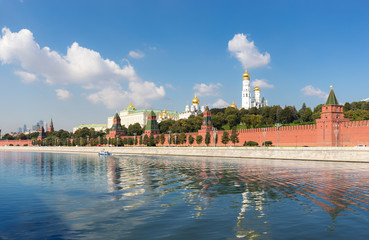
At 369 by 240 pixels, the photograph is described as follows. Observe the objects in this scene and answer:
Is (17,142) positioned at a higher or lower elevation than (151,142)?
lower

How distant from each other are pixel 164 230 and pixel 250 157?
35.4 m

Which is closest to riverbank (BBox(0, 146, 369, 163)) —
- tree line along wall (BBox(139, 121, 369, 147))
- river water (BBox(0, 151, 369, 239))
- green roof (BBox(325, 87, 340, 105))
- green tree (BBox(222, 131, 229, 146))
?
tree line along wall (BBox(139, 121, 369, 147))

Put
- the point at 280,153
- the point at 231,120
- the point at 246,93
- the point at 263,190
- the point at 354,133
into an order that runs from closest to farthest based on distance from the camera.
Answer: the point at 263,190, the point at 280,153, the point at 354,133, the point at 231,120, the point at 246,93

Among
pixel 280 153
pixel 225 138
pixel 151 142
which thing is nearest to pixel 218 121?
pixel 151 142

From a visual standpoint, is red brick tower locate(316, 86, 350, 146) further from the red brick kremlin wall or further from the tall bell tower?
the tall bell tower

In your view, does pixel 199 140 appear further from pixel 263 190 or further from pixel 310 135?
pixel 263 190

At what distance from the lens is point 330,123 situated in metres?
50.2

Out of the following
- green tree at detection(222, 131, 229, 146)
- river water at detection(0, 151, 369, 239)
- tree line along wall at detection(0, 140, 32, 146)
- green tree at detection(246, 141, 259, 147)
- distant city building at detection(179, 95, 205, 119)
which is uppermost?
distant city building at detection(179, 95, 205, 119)

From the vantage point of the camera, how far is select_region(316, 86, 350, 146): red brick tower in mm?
49719

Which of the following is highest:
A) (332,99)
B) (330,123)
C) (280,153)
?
(332,99)

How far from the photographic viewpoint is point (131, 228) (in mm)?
10172

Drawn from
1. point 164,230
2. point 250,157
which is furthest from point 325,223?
point 250,157

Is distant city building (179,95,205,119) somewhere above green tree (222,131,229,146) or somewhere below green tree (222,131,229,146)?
above

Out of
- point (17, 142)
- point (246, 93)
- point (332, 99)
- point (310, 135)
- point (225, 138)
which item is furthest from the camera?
point (246, 93)
